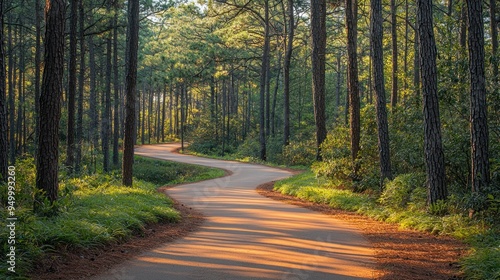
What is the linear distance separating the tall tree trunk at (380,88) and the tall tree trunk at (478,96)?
4.18 m

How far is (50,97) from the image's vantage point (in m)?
8.23

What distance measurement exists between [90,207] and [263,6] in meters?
24.9

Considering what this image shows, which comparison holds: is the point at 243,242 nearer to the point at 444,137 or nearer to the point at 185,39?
the point at 444,137

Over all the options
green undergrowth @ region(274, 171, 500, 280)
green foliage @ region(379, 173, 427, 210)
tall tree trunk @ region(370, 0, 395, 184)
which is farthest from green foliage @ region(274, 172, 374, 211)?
tall tree trunk @ region(370, 0, 395, 184)

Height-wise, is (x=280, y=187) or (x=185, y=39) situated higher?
(x=185, y=39)

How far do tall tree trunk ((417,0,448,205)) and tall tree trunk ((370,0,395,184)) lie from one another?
9.84 ft

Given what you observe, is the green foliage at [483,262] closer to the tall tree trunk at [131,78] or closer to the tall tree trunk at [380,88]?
the tall tree trunk at [380,88]

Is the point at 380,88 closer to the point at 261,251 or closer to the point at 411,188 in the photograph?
the point at 411,188

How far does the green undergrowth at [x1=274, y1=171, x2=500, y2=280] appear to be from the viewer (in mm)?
6281

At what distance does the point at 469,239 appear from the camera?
26.3ft

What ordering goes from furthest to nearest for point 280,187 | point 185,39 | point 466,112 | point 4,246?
point 185,39, point 280,187, point 466,112, point 4,246

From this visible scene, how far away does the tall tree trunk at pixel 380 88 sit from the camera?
13.3m

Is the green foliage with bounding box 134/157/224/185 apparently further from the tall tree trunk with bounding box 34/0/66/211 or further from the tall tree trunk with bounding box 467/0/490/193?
the tall tree trunk with bounding box 467/0/490/193

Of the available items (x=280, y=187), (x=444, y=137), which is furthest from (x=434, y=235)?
(x=280, y=187)
